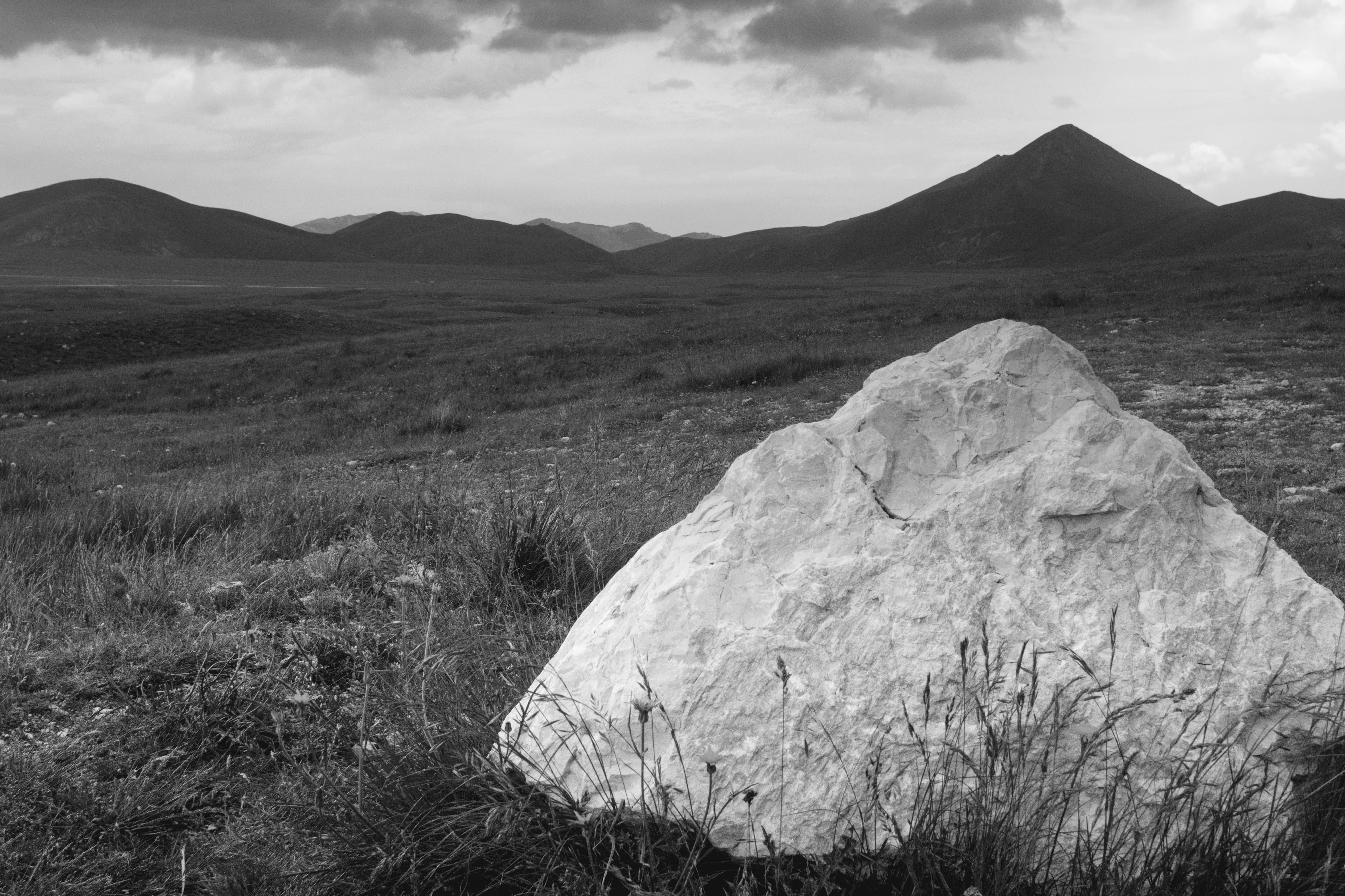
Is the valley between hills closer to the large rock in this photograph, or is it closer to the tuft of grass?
the tuft of grass

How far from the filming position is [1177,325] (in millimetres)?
21500

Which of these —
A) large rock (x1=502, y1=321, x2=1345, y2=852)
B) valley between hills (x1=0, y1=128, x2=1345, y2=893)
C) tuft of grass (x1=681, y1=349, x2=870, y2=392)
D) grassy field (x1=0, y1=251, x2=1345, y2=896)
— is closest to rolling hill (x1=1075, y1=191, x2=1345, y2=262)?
tuft of grass (x1=681, y1=349, x2=870, y2=392)

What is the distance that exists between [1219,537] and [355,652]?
3.25m

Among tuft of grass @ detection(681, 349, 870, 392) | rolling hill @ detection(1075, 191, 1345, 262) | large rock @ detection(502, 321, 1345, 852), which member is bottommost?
tuft of grass @ detection(681, 349, 870, 392)

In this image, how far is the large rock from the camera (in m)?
2.72

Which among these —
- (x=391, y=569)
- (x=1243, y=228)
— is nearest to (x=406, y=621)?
(x=391, y=569)

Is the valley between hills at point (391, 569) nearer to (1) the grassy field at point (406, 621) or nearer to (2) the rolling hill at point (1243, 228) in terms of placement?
(1) the grassy field at point (406, 621)

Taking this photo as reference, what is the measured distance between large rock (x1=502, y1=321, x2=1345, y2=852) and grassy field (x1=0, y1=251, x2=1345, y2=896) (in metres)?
0.18

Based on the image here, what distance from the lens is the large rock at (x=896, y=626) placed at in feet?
8.91

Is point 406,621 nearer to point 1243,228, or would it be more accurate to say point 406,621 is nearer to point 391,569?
point 391,569

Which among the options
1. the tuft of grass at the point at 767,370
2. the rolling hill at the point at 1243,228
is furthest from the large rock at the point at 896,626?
the rolling hill at the point at 1243,228

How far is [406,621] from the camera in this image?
4.57 meters

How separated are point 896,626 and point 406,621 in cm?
258

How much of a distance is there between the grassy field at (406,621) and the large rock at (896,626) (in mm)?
184
